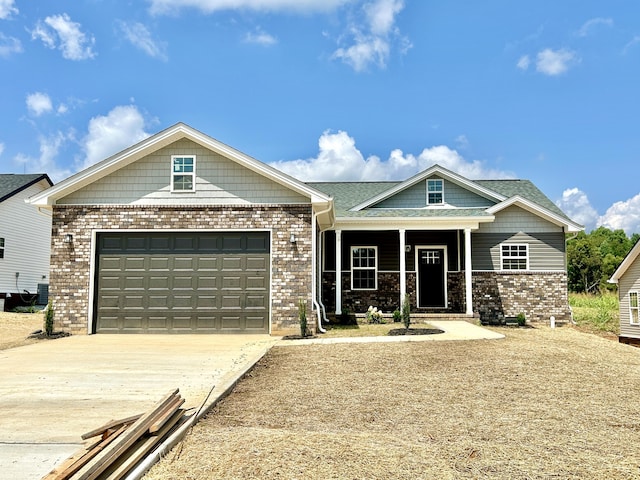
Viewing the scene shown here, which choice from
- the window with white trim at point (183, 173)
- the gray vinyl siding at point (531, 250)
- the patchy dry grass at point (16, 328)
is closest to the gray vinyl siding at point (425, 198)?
the gray vinyl siding at point (531, 250)

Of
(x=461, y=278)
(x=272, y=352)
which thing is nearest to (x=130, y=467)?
(x=272, y=352)

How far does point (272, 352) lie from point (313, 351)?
78 cm

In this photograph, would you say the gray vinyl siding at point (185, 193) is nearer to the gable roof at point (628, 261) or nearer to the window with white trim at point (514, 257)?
the window with white trim at point (514, 257)

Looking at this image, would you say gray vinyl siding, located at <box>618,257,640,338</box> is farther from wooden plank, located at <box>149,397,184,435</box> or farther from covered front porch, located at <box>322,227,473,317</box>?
wooden plank, located at <box>149,397,184,435</box>

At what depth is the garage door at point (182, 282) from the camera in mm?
12578

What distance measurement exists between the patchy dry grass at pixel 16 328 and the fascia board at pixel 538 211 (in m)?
14.1

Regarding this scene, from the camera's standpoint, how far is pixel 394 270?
58.5 ft

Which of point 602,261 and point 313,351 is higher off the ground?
point 602,261

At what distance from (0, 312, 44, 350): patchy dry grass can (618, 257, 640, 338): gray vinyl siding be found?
50.1 ft

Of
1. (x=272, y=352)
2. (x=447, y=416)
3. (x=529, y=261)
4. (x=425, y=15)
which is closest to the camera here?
(x=447, y=416)

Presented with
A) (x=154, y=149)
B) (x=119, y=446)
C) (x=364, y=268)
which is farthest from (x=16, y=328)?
(x=119, y=446)

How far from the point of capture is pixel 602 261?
40.4m

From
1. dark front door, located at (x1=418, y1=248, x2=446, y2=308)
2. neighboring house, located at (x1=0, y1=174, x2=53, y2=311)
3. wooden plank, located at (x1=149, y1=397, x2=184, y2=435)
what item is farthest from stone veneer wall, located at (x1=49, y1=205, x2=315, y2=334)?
neighboring house, located at (x1=0, y1=174, x2=53, y2=311)

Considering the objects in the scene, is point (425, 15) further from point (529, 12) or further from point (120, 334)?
point (120, 334)
